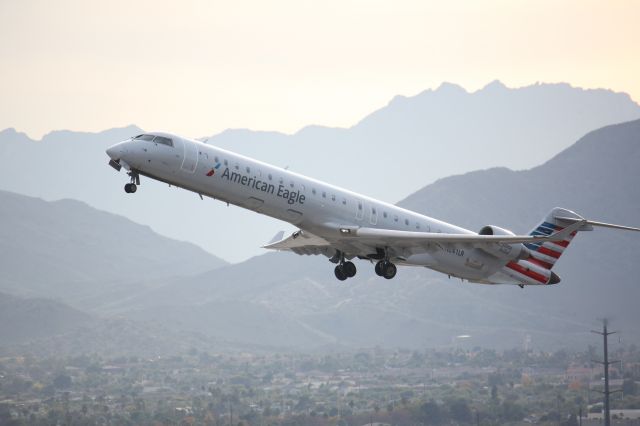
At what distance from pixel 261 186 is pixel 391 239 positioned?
21.6ft

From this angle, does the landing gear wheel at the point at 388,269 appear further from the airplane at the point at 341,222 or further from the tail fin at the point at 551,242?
the tail fin at the point at 551,242

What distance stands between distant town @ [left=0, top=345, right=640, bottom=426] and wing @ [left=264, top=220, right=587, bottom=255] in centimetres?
4575

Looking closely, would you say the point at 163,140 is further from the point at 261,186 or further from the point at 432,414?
the point at 432,414

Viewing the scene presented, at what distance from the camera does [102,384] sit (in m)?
134

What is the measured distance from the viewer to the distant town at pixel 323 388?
332ft

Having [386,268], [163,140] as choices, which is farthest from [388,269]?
[163,140]

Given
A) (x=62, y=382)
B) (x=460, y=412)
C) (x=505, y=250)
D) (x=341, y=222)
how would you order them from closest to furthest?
(x=341, y=222), (x=505, y=250), (x=460, y=412), (x=62, y=382)

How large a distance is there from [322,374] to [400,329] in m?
33.8

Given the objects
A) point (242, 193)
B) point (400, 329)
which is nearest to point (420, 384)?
point (400, 329)

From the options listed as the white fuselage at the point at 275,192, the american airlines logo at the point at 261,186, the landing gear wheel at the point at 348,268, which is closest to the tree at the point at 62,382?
the landing gear wheel at the point at 348,268

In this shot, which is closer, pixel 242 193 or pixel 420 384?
pixel 242 193

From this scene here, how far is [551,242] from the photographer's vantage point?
58.4m

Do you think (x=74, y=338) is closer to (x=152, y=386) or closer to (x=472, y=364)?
(x=152, y=386)

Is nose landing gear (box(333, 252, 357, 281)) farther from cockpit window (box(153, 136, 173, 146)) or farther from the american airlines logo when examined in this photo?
cockpit window (box(153, 136, 173, 146))
